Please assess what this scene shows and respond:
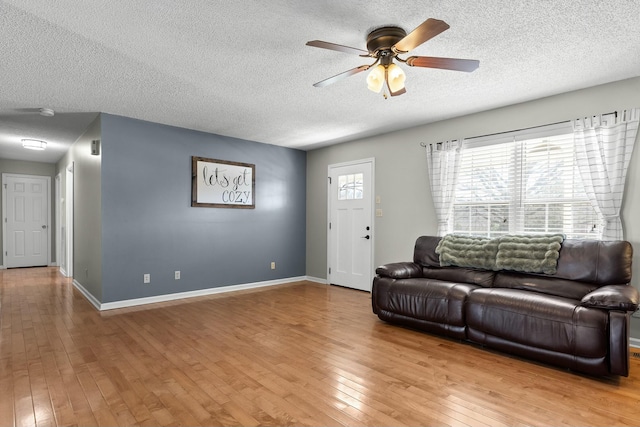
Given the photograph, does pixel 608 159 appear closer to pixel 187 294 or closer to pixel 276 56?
pixel 276 56

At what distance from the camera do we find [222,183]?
5.52 meters

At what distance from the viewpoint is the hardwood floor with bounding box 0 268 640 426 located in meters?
2.04

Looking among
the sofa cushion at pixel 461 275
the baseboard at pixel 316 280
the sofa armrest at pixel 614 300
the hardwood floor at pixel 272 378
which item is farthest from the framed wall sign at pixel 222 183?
the sofa armrest at pixel 614 300

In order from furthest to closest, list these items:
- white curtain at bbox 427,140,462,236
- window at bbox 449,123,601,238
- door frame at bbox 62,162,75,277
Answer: door frame at bbox 62,162,75,277 < white curtain at bbox 427,140,462,236 < window at bbox 449,123,601,238

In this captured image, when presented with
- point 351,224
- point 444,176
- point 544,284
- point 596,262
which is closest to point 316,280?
point 351,224

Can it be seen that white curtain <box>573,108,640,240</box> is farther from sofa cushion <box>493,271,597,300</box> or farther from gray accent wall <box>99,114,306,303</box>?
gray accent wall <box>99,114,306,303</box>

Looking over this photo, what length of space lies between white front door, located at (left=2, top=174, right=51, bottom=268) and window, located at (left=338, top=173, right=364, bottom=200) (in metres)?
7.01

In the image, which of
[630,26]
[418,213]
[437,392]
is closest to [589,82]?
[630,26]

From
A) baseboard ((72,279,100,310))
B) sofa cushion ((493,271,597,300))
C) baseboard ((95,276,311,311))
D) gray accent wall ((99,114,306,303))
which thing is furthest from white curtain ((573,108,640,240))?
baseboard ((72,279,100,310))

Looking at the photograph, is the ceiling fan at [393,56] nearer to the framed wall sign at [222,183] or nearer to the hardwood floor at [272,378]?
the hardwood floor at [272,378]

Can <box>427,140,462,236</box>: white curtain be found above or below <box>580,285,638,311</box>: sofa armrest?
above

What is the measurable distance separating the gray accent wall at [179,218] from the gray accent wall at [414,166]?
50 cm

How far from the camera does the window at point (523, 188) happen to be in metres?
3.57

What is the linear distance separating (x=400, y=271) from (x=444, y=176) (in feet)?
4.72
